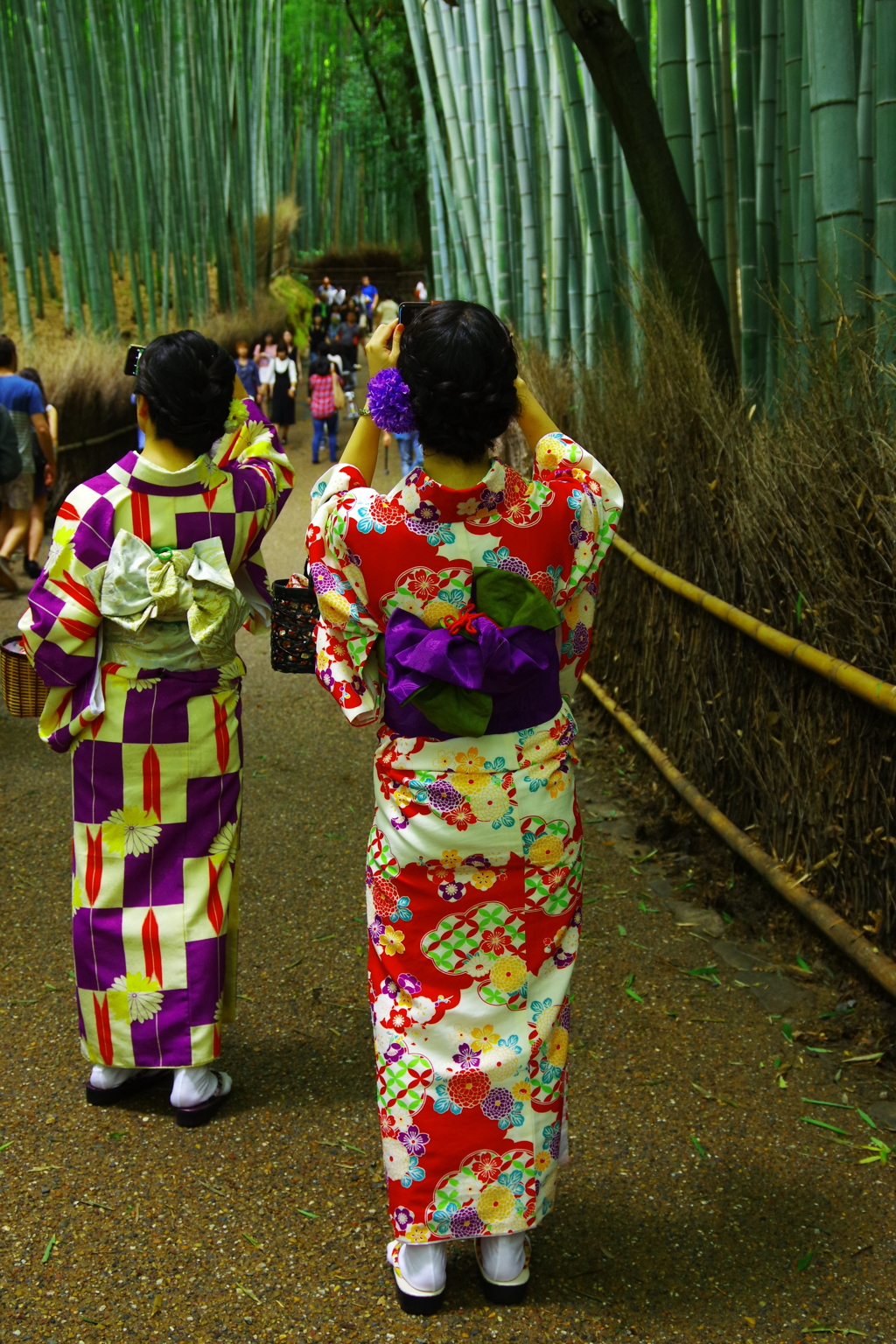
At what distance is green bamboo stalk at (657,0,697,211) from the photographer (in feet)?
14.0

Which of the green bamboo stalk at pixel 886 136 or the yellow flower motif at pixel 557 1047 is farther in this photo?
the green bamboo stalk at pixel 886 136

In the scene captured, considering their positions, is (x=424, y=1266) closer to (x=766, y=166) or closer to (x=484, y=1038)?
(x=484, y=1038)

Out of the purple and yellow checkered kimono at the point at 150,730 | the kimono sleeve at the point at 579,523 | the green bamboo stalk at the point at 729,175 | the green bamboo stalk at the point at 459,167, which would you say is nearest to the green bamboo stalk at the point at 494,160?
the green bamboo stalk at the point at 459,167

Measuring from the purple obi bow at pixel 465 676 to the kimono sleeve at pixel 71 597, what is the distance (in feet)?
2.43

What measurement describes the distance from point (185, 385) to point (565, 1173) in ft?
5.27

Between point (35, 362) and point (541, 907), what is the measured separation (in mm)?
8902

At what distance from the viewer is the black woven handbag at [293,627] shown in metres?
2.10

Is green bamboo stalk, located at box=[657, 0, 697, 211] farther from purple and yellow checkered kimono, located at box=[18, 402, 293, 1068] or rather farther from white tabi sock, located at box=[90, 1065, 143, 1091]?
white tabi sock, located at box=[90, 1065, 143, 1091]

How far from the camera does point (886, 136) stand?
10.2 ft

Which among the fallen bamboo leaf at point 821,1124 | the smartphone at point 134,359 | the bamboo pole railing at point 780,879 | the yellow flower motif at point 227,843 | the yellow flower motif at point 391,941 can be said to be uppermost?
the smartphone at point 134,359

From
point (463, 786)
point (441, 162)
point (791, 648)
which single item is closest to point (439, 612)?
point (463, 786)

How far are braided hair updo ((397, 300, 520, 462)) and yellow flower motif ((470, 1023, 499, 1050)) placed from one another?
0.84 m

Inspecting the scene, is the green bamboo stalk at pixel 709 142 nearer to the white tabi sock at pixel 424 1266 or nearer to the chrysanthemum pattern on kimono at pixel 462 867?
the chrysanthemum pattern on kimono at pixel 462 867

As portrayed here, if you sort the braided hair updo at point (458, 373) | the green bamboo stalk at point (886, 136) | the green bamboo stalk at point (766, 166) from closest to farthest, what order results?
the braided hair updo at point (458, 373), the green bamboo stalk at point (886, 136), the green bamboo stalk at point (766, 166)
